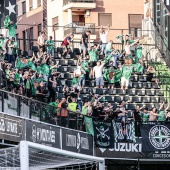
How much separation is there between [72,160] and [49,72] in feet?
33.9

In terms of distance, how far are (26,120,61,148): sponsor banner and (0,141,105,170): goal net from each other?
20.8 inches

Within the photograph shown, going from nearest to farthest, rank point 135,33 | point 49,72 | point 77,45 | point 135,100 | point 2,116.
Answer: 1. point 2,116
2. point 49,72
3. point 135,100
4. point 77,45
5. point 135,33

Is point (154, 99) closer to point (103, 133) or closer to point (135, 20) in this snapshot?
point (103, 133)

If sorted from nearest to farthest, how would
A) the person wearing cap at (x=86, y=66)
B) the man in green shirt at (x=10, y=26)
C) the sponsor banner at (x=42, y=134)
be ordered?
the sponsor banner at (x=42, y=134) → the man in green shirt at (x=10, y=26) → the person wearing cap at (x=86, y=66)

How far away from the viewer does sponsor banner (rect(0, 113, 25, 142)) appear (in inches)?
1242

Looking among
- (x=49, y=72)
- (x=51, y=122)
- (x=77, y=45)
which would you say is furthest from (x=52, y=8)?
(x=51, y=122)

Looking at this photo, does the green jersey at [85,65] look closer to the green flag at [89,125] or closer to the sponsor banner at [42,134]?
the green flag at [89,125]

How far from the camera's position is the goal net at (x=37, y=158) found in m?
28.9

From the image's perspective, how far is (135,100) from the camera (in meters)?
48.1

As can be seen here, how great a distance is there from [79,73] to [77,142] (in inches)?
374

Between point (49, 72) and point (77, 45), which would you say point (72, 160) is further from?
point (77, 45)

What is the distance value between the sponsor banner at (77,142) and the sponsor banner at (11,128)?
3.80 meters

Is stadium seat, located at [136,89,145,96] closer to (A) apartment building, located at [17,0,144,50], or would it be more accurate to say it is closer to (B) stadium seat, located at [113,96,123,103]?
(B) stadium seat, located at [113,96,123,103]

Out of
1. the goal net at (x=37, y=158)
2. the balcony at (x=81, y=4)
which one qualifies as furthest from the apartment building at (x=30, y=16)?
the goal net at (x=37, y=158)
